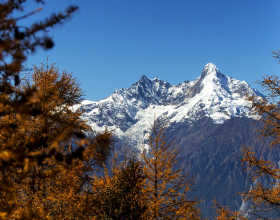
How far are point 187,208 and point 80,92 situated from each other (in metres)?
7.50

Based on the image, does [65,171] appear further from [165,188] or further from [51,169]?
[165,188]

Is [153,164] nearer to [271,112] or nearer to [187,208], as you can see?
[187,208]

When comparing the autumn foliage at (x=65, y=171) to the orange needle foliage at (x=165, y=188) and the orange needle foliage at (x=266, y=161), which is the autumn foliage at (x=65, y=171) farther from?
the orange needle foliage at (x=266, y=161)

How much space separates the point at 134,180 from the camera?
41.9 feet

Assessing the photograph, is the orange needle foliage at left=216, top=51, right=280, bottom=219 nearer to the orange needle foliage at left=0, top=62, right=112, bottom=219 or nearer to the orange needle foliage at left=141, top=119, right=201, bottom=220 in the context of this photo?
the orange needle foliage at left=141, top=119, right=201, bottom=220

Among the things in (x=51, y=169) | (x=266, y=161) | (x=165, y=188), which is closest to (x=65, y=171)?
(x=51, y=169)

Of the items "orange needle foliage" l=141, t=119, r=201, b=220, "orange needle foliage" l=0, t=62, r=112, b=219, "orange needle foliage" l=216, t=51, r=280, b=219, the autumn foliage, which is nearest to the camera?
the autumn foliage

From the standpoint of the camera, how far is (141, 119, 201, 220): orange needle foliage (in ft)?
32.5

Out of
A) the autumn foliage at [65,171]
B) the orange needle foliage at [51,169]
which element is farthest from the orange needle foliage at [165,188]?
the orange needle foliage at [51,169]

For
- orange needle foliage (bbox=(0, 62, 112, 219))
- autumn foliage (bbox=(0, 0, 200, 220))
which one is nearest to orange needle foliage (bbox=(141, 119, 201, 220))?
autumn foliage (bbox=(0, 0, 200, 220))

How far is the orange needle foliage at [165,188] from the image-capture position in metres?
9.91

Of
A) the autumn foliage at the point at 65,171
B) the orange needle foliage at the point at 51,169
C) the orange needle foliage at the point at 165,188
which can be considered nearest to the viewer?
the autumn foliage at the point at 65,171

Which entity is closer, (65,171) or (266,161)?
(266,161)

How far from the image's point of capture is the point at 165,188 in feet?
34.2
